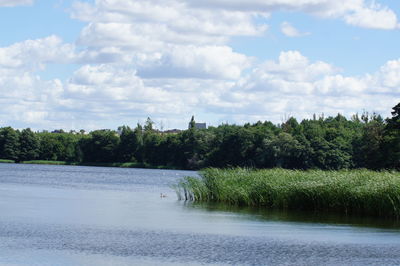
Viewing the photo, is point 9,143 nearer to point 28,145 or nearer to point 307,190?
point 28,145

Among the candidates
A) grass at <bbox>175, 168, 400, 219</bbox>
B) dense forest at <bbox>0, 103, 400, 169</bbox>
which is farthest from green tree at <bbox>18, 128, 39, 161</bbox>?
grass at <bbox>175, 168, 400, 219</bbox>

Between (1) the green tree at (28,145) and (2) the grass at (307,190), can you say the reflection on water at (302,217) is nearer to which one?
(2) the grass at (307,190)

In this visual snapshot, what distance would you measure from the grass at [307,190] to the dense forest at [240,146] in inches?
1059

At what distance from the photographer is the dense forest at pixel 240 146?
92.3 meters

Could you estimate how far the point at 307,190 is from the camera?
4341 cm

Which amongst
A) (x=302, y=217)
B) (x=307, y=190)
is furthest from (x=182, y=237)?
(x=307, y=190)

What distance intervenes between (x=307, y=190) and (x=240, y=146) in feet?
293

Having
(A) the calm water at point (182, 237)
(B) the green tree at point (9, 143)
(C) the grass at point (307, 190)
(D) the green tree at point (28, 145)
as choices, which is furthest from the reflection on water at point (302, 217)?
(D) the green tree at point (28, 145)

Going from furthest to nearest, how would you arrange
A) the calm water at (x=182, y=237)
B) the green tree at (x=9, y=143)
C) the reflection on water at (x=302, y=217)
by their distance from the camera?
1. the green tree at (x=9, y=143)
2. the reflection on water at (x=302, y=217)
3. the calm water at (x=182, y=237)

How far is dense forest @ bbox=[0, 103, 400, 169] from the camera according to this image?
9231 centimetres

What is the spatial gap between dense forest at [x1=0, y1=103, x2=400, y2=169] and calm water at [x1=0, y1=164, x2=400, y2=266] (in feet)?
113

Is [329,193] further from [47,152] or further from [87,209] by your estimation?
[47,152]

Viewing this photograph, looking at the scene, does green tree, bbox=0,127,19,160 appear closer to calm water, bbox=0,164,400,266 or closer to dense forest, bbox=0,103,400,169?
dense forest, bbox=0,103,400,169

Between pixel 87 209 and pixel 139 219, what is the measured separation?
663cm
